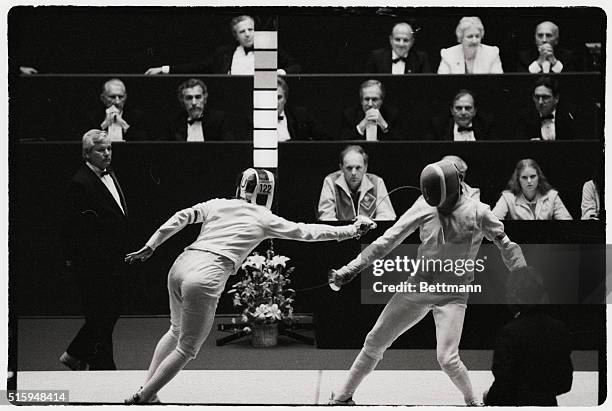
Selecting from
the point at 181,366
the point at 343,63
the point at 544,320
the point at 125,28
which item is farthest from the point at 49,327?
the point at 544,320

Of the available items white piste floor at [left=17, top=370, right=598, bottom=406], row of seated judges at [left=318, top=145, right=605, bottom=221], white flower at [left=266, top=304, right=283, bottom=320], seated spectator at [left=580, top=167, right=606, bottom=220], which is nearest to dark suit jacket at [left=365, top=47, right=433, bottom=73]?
row of seated judges at [left=318, top=145, right=605, bottom=221]

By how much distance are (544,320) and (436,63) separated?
5.22ft

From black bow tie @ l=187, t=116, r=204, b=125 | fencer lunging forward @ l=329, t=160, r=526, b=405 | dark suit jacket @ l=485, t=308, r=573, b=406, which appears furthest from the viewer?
black bow tie @ l=187, t=116, r=204, b=125

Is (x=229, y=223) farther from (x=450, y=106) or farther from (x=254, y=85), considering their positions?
(x=450, y=106)

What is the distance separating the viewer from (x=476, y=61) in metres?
7.87

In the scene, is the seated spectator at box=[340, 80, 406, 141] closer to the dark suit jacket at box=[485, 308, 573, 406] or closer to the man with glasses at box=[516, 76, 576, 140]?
the man with glasses at box=[516, 76, 576, 140]

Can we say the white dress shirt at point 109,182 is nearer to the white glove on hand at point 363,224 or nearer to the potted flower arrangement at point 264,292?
the potted flower arrangement at point 264,292

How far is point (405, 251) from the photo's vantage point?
784 centimetres

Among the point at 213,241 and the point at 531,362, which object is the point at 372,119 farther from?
the point at 531,362

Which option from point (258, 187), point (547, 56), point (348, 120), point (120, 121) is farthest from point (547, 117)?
point (120, 121)

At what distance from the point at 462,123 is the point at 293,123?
963 millimetres

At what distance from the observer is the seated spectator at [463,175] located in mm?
7797

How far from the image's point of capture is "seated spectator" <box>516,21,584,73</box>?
7.86m

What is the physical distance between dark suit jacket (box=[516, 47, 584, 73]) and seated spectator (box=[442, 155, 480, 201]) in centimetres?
63
